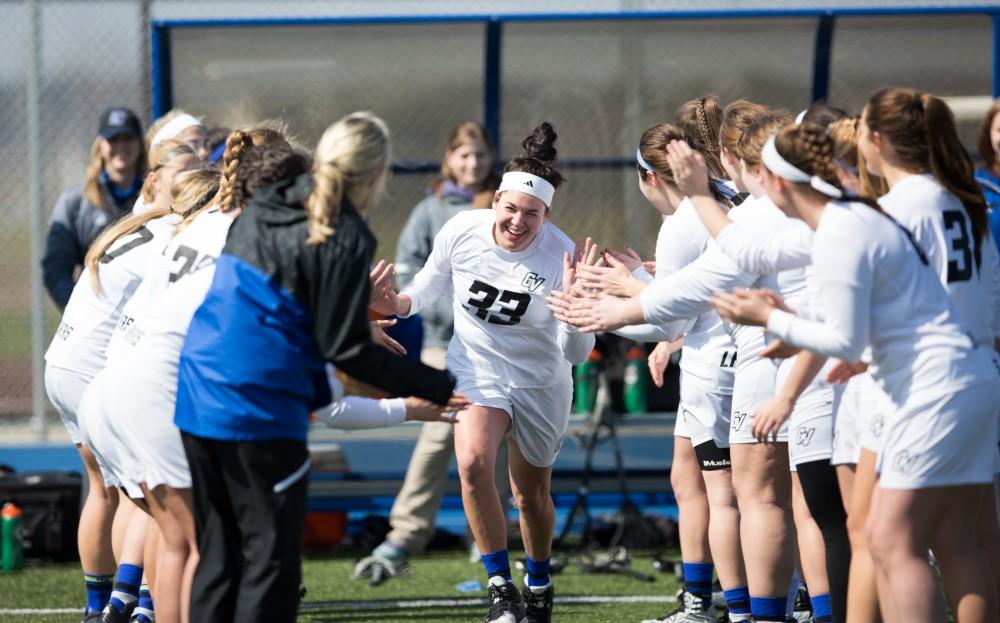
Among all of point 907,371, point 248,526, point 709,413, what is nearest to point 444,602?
point 709,413

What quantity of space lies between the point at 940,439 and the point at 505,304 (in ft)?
7.65

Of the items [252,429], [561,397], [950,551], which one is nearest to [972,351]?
[950,551]

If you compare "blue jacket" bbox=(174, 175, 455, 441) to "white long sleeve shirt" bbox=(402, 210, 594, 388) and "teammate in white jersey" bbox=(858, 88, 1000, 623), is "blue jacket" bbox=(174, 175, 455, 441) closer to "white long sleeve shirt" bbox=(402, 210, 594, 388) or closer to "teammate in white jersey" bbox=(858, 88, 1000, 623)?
"teammate in white jersey" bbox=(858, 88, 1000, 623)

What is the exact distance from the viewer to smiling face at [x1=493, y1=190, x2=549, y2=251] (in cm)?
544

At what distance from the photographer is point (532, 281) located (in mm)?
5500

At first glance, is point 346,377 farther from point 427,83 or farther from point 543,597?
point 427,83

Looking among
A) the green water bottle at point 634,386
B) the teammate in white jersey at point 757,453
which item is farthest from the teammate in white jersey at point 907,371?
the green water bottle at point 634,386

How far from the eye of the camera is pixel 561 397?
18.5ft

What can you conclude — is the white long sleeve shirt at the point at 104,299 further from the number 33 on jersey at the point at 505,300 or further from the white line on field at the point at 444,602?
the white line on field at the point at 444,602

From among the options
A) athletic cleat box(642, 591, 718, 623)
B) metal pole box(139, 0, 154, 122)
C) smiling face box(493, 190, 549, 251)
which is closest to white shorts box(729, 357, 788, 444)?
athletic cleat box(642, 591, 718, 623)

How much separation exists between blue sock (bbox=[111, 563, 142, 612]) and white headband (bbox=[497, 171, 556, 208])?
2.09 m

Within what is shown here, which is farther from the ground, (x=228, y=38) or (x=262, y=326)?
(x=228, y=38)

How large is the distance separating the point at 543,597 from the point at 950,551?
225cm

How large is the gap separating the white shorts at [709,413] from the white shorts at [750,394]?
11.6 inches
